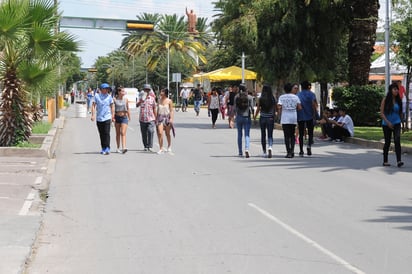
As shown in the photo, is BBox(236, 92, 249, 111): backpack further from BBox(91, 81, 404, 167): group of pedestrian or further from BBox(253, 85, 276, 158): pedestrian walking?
BBox(253, 85, 276, 158): pedestrian walking

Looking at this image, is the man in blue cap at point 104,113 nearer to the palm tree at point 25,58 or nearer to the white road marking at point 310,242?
the palm tree at point 25,58

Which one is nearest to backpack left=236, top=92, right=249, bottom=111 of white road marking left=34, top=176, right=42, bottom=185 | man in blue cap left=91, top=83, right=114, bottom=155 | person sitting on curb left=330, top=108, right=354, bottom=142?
man in blue cap left=91, top=83, right=114, bottom=155

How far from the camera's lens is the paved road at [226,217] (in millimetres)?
7293

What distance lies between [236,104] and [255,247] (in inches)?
398

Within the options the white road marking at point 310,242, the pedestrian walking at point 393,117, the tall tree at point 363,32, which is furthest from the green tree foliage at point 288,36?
the white road marking at point 310,242

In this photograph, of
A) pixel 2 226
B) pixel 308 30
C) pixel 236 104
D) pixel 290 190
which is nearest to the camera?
pixel 2 226

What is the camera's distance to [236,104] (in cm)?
1780

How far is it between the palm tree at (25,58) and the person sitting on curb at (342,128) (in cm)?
904

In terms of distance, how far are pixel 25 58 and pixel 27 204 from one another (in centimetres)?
A: 856

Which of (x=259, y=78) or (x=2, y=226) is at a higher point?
(x=259, y=78)

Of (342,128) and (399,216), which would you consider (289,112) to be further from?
(399,216)

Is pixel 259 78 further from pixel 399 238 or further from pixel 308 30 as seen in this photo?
pixel 399 238

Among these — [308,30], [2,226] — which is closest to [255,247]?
[2,226]

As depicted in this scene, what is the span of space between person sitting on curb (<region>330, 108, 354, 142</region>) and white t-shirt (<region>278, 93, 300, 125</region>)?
645 centimetres
